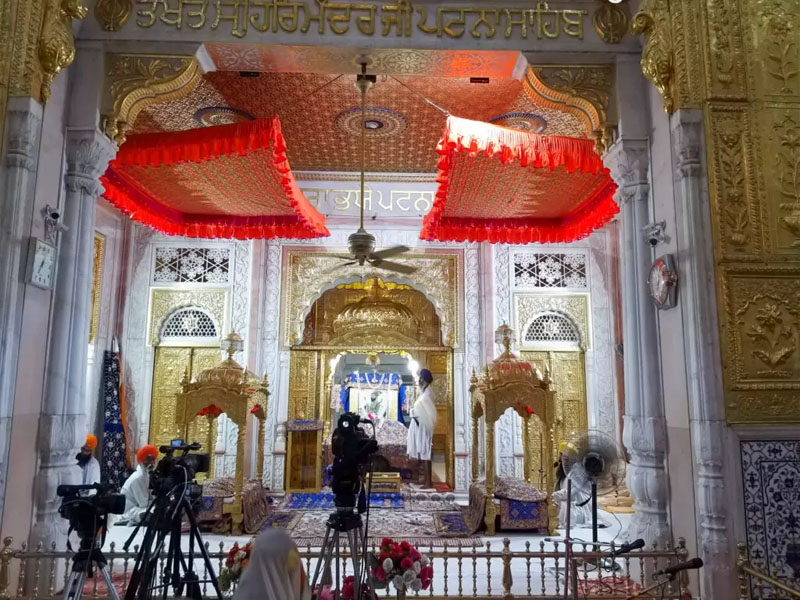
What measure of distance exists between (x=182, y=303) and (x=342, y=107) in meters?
3.56

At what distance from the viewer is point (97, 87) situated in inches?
147

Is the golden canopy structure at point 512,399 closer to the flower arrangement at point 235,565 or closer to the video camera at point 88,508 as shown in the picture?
the flower arrangement at point 235,565

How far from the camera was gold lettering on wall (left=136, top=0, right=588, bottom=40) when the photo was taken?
12.4 ft

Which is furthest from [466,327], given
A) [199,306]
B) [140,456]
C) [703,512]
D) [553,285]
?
[703,512]

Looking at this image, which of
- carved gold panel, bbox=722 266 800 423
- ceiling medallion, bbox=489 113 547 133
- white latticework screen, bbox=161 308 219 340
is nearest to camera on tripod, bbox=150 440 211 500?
carved gold panel, bbox=722 266 800 423

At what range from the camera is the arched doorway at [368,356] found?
8.11m

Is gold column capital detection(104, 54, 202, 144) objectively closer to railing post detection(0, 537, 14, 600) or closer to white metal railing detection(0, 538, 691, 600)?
railing post detection(0, 537, 14, 600)

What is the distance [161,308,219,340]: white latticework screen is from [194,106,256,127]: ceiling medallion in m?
2.63

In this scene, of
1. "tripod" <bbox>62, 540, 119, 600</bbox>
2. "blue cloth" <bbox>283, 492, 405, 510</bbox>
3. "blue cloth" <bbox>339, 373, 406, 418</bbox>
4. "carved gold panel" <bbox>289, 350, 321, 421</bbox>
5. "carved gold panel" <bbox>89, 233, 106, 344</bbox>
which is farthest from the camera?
"blue cloth" <bbox>339, 373, 406, 418</bbox>

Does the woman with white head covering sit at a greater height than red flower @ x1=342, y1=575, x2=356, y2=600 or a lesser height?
greater

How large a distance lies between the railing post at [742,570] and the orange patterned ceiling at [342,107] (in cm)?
378

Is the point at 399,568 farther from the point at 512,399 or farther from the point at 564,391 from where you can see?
the point at 564,391

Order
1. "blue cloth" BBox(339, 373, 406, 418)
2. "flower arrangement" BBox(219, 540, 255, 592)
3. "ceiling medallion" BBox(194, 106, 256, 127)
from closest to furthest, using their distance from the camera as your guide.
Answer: "flower arrangement" BBox(219, 540, 255, 592), "ceiling medallion" BBox(194, 106, 256, 127), "blue cloth" BBox(339, 373, 406, 418)

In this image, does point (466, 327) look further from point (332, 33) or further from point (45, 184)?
point (45, 184)
